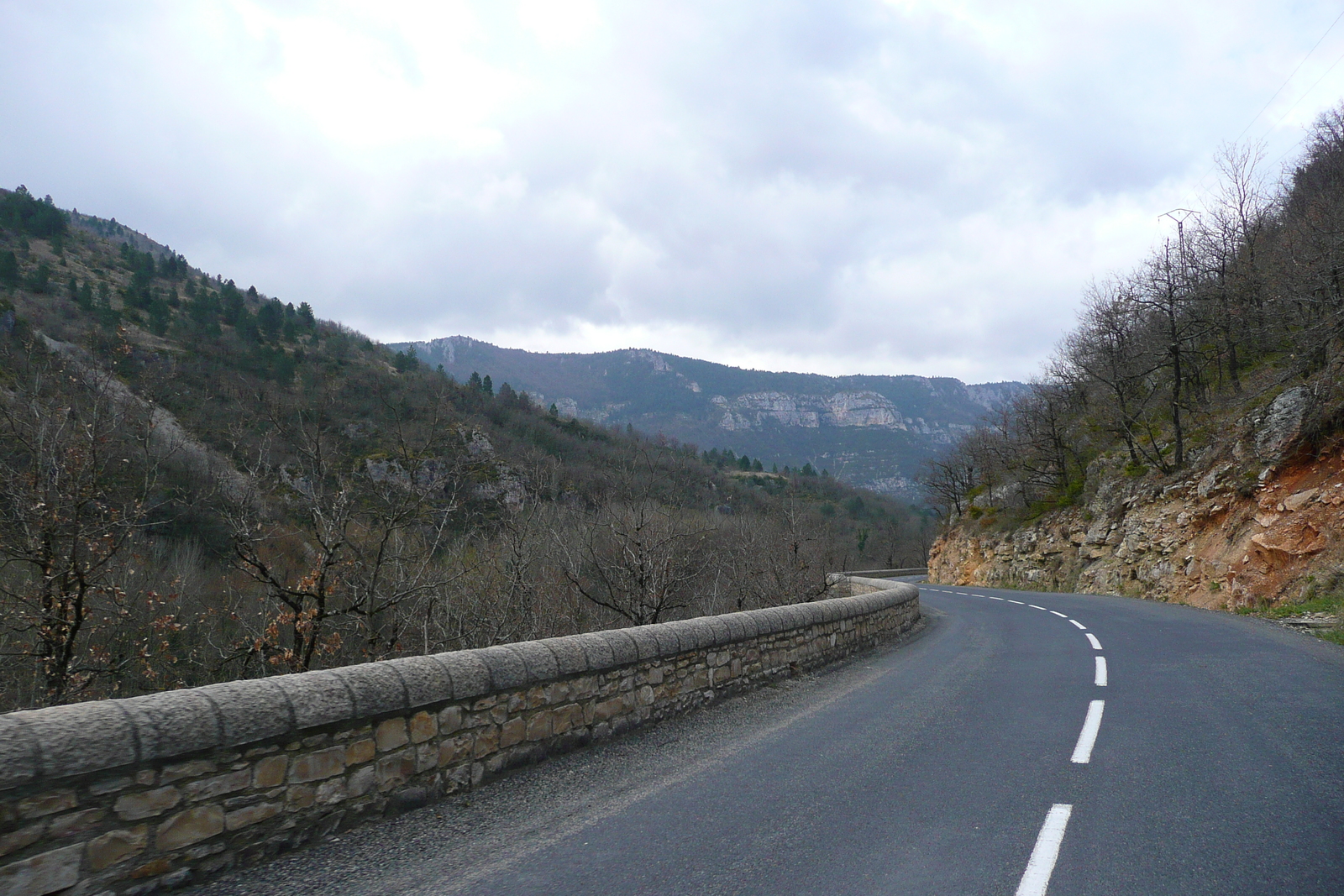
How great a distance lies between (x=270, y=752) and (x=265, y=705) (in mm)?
239

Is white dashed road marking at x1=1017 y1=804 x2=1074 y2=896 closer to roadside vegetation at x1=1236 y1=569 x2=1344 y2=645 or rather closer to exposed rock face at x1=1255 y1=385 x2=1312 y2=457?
roadside vegetation at x1=1236 y1=569 x2=1344 y2=645

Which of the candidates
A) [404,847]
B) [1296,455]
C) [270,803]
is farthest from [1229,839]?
[1296,455]

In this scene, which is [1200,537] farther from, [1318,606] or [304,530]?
[304,530]

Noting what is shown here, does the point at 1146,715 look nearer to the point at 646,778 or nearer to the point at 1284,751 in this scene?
the point at 1284,751

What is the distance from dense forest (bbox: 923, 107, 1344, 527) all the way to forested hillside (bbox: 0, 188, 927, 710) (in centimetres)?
1220

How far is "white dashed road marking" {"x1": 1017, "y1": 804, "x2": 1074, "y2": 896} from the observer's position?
3516 mm

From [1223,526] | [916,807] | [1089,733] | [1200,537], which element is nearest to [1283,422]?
[1223,526]

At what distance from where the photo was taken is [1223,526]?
20406 mm

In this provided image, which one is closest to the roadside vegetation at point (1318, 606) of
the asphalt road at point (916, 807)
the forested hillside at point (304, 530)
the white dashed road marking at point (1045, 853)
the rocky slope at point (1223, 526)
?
the rocky slope at point (1223, 526)

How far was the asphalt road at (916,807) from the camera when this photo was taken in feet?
12.1

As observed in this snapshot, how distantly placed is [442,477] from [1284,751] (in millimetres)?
9926

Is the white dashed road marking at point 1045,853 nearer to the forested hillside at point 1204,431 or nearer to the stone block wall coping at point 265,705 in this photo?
the stone block wall coping at point 265,705

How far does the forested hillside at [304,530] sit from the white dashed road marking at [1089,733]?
6.69m

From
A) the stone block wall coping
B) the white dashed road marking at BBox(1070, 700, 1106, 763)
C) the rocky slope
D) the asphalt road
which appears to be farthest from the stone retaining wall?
the rocky slope
